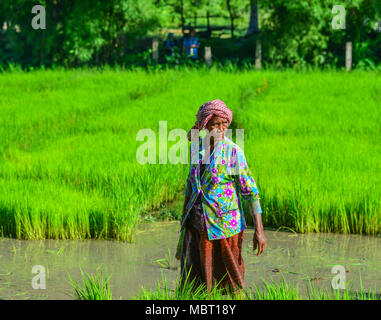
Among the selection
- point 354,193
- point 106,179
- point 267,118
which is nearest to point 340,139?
point 267,118

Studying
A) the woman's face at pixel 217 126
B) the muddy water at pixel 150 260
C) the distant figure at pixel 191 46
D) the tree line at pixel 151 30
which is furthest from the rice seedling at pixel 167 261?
the distant figure at pixel 191 46

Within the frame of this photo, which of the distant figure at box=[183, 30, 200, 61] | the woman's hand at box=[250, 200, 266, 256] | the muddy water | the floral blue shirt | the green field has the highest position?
the floral blue shirt

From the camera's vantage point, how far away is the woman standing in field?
390 centimetres

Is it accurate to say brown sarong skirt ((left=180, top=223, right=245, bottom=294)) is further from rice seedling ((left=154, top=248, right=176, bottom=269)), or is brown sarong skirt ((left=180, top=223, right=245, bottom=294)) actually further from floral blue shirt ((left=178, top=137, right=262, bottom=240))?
rice seedling ((left=154, top=248, right=176, bottom=269))

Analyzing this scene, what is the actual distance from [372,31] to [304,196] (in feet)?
48.4

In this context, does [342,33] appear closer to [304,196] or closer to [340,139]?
[340,139]

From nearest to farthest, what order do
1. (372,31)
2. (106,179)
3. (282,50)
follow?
(106,179), (282,50), (372,31)

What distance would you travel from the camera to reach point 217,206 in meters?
3.92

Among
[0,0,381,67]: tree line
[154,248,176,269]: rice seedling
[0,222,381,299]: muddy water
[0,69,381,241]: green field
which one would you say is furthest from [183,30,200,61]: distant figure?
[154,248,176,269]: rice seedling

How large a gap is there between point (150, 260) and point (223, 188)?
1739mm

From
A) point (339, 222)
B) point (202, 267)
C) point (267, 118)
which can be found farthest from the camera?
point (267, 118)

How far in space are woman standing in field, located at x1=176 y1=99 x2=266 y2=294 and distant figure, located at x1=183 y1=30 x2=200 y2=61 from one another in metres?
16.0

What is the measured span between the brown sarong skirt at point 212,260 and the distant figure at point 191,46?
1600 cm

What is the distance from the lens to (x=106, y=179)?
7348 mm
